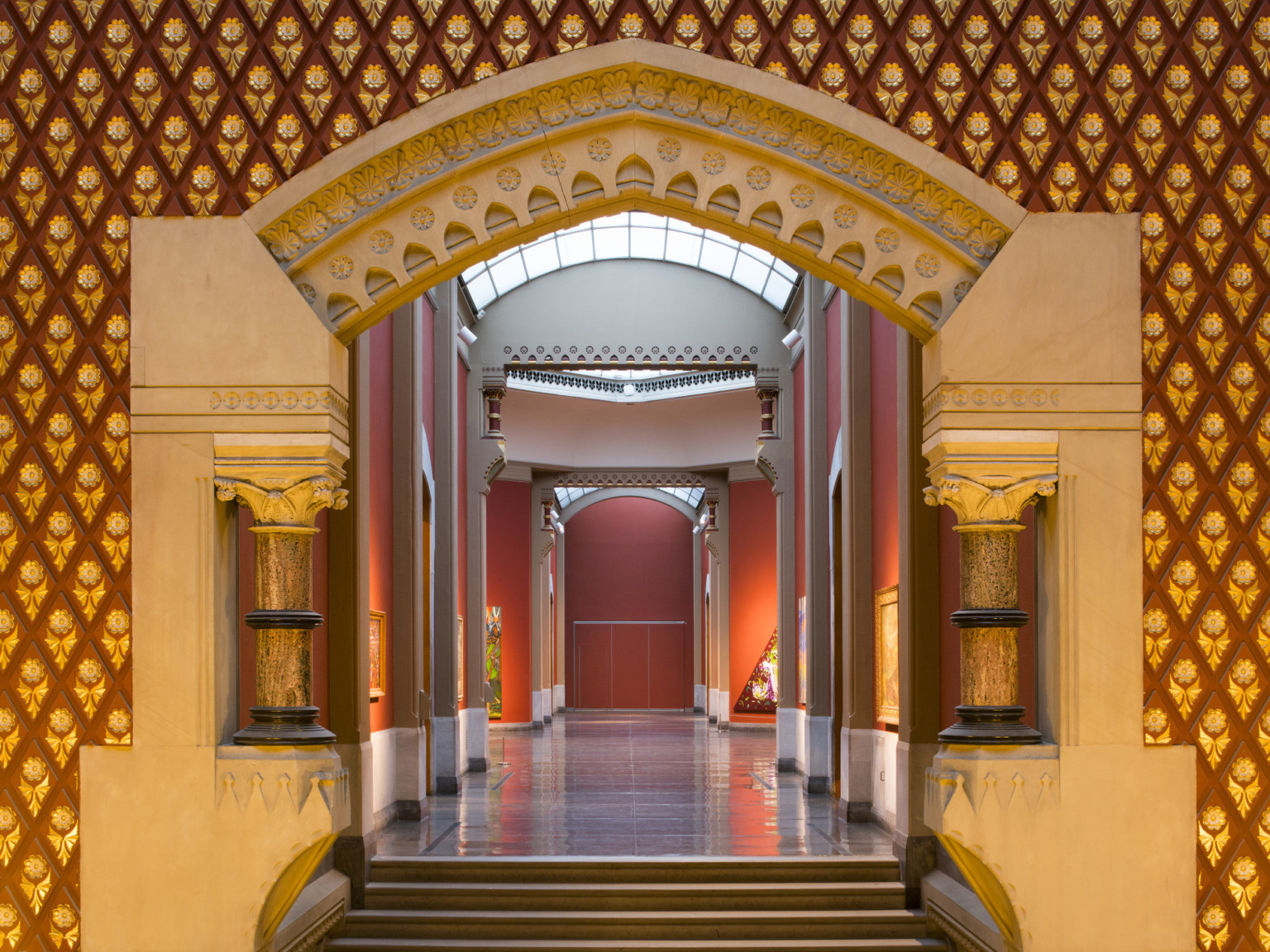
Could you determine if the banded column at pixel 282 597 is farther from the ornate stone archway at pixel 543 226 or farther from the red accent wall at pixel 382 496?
the red accent wall at pixel 382 496

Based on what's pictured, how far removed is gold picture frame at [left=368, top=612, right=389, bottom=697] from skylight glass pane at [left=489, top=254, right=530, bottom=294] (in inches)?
249

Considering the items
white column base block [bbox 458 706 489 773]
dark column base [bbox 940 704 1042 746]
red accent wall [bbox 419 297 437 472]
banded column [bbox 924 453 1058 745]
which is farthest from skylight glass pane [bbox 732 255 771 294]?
dark column base [bbox 940 704 1042 746]

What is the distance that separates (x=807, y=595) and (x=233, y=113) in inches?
366

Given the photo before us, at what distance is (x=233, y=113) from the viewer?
480cm

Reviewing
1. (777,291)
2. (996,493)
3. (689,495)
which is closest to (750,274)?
(777,291)

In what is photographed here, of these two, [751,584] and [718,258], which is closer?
[718,258]

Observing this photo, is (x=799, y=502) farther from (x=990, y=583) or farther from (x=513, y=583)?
(x=990, y=583)

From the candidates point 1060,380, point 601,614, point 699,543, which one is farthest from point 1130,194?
point 601,614

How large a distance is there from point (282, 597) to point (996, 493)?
108 inches

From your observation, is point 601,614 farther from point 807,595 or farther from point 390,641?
point 390,641

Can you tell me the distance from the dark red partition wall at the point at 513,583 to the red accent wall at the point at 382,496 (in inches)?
432

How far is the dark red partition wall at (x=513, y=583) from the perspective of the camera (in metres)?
21.0

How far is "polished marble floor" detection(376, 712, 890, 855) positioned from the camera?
27.3 ft

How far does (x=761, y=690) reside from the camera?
69.3 ft
